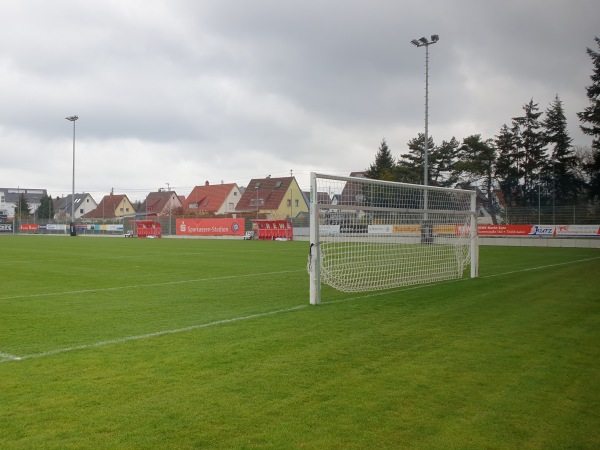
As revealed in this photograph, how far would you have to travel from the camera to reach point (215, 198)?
7594 cm

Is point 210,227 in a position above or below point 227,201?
below

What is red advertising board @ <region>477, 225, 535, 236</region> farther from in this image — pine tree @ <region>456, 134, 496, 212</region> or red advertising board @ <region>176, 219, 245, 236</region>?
red advertising board @ <region>176, 219, 245, 236</region>

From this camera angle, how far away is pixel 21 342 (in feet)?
20.2

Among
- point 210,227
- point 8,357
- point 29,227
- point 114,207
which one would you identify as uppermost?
point 114,207

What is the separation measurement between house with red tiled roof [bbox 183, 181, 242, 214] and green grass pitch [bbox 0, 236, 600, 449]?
65.5 metres

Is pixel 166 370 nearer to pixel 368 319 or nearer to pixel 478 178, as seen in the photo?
pixel 368 319

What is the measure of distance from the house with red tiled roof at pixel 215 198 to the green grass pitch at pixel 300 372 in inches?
2578

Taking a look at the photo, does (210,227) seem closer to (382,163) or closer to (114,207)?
(382,163)

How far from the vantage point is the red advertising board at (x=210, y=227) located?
47750 mm

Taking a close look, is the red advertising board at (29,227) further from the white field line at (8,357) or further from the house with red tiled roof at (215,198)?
the white field line at (8,357)

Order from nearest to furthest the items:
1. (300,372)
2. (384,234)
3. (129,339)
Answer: (300,372)
(129,339)
(384,234)

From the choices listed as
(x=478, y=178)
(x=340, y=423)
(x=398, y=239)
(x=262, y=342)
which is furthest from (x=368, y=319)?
(x=478, y=178)

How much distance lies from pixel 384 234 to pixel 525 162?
129 feet

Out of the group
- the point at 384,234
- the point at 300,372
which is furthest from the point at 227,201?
the point at 300,372
